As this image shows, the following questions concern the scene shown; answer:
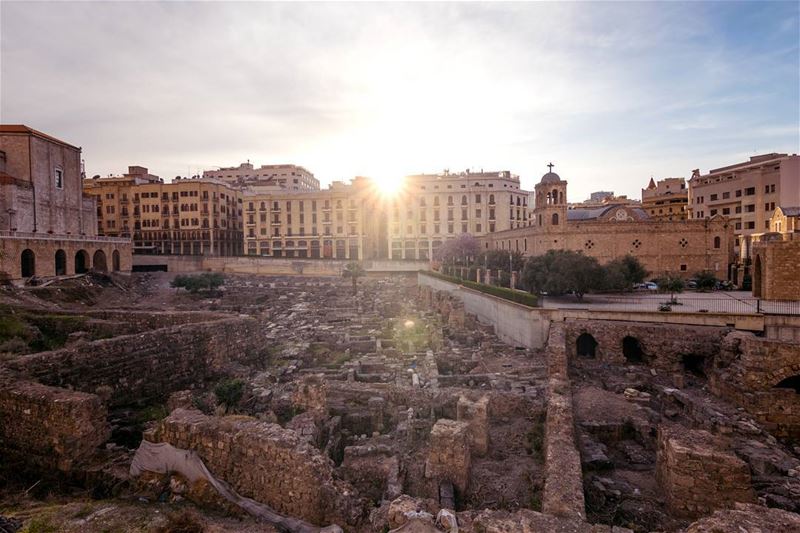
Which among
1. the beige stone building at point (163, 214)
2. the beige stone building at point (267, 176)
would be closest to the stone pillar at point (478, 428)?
the beige stone building at point (163, 214)

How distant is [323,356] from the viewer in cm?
2030

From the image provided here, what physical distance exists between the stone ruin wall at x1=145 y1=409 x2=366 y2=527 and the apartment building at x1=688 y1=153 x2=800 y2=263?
160 ft

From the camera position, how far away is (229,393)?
12.2 meters

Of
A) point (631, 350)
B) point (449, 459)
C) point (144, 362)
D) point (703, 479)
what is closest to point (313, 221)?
point (631, 350)

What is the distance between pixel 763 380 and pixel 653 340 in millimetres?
4877

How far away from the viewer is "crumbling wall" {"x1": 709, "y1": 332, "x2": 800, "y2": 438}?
45.8 ft

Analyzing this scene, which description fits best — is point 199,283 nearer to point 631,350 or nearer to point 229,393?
point 229,393

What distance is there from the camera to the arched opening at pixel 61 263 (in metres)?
40.7

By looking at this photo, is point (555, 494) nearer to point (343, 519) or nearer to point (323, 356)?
point (343, 519)

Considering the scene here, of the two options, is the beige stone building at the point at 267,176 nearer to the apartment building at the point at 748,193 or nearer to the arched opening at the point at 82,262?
the arched opening at the point at 82,262

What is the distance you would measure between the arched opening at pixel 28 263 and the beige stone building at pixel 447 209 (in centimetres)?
5028

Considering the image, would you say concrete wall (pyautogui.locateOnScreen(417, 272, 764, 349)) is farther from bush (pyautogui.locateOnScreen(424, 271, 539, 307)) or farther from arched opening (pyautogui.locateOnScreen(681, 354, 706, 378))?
arched opening (pyautogui.locateOnScreen(681, 354, 706, 378))

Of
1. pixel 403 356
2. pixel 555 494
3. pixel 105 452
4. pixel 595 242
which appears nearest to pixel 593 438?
pixel 555 494

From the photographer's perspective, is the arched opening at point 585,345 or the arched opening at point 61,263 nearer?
the arched opening at point 585,345
